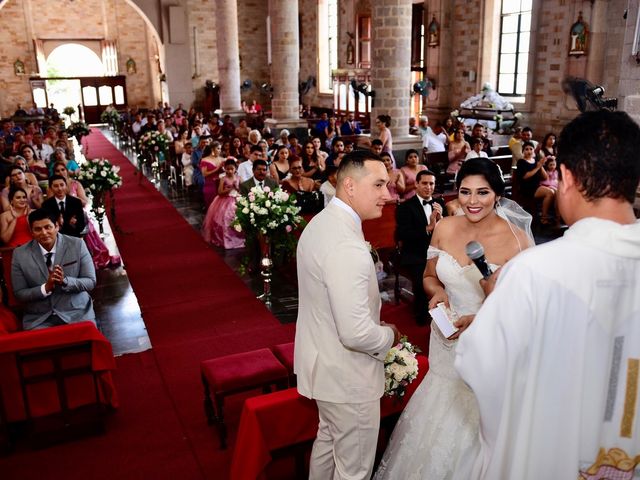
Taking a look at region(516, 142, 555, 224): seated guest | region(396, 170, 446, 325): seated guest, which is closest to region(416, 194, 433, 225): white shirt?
region(396, 170, 446, 325): seated guest

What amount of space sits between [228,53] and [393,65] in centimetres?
1040

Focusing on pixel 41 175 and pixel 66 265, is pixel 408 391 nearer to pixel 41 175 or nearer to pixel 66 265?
pixel 66 265

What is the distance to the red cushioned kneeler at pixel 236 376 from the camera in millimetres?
4074

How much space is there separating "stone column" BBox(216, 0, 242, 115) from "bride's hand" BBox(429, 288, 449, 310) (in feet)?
61.9

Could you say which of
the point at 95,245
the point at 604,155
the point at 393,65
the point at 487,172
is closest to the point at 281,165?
the point at 95,245

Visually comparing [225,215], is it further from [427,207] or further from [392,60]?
[392,60]

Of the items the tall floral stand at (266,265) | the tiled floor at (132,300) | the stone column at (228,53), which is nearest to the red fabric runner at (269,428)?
the tiled floor at (132,300)

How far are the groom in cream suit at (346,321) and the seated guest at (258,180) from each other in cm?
524

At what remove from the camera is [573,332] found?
66.1 inches

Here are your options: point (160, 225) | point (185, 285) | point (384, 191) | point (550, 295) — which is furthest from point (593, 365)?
point (160, 225)

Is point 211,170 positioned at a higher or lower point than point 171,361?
higher

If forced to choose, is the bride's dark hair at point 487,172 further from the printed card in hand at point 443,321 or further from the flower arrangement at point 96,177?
the flower arrangement at point 96,177

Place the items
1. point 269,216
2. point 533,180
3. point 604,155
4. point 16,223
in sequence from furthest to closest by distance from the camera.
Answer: point 533,180 < point 269,216 < point 16,223 < point 604,155

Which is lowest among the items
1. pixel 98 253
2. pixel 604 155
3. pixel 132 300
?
pixel 132 300
